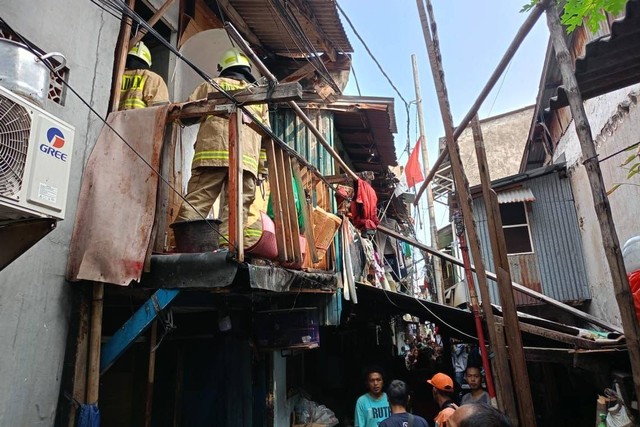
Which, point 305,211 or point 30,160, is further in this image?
point 305,211

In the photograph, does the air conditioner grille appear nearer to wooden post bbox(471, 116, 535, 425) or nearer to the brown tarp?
the brown tarp

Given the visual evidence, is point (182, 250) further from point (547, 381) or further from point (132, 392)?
point (547, 381)

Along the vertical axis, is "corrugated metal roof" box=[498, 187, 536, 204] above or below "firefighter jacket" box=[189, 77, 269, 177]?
above

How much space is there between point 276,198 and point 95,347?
204 centimetres

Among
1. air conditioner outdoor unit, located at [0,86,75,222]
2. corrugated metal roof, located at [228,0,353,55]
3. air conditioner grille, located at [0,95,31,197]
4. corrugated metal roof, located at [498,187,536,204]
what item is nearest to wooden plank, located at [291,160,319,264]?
air conditioner outdoor unit, located at [0,86,75,222]

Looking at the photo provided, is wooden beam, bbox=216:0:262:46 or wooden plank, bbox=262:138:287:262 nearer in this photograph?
wooden plank, bbox=262:138:287:262

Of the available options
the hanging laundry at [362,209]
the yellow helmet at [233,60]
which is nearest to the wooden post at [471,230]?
the yellow helmet at [233,60]

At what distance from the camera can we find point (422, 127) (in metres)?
16.6

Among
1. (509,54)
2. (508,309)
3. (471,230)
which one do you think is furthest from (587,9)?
(508,309)

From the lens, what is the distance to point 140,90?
472cm

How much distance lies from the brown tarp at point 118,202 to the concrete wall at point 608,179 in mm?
4574

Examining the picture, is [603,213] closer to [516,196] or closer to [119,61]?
[119,61]

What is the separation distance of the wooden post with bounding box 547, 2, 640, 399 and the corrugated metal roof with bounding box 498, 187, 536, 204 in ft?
35.8

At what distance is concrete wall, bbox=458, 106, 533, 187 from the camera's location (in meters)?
25.5
